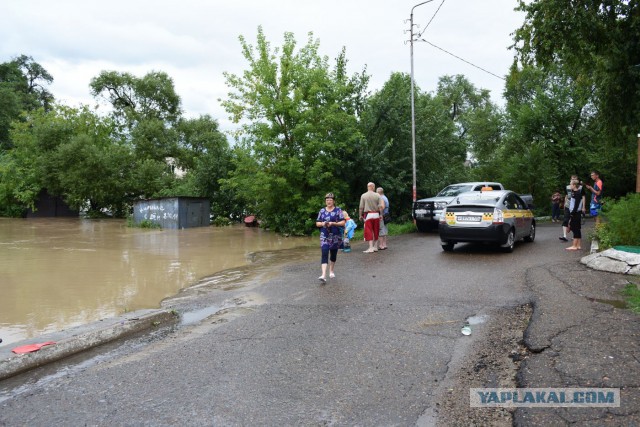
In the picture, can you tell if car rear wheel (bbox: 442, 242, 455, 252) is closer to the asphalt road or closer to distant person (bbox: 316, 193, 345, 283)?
the asphalt road

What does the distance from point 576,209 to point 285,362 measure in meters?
9.24

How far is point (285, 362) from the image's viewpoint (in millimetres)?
4695

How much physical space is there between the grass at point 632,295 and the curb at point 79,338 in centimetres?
604

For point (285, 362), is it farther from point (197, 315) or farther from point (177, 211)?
point (177, 211)

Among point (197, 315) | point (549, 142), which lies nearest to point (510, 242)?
point (197, 315)

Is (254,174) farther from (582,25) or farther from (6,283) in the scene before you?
(582,25)

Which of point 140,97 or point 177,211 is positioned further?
point 140,97

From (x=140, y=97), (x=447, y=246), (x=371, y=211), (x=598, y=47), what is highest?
(x=140, y=97)

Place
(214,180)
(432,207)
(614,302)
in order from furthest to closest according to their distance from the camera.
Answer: (214,180)
(432,207)
(614,302)

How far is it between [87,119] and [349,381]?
39.4 m

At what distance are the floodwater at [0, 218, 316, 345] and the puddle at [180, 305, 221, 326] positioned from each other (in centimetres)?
123

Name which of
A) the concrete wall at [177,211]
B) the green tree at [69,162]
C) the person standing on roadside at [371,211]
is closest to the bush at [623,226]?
the person standing on roadside at [371,211]

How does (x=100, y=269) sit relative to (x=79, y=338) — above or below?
below

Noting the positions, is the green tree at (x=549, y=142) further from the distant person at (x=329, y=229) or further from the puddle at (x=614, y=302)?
the puddle at (x=614, y=302)
